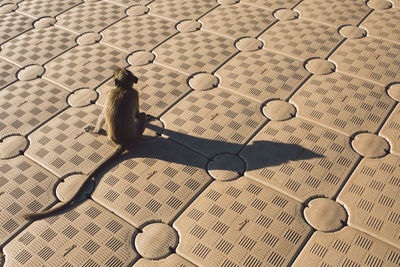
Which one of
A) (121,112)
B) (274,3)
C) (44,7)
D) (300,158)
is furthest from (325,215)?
(44,7)

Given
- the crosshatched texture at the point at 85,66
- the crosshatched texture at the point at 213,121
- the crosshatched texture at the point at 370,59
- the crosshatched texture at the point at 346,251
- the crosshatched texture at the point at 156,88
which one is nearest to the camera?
the crosshatched texture at the point at 346,251

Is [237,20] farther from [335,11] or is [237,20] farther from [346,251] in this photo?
[346,251]

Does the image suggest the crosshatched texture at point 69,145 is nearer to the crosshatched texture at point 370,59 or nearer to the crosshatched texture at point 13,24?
the crosshatched texture at point 13,24

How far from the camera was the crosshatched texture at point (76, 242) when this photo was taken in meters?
2.43

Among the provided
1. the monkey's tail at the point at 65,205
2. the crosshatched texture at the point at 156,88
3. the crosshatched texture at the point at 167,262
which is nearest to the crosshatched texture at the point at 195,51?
the crosshatched texture at the point at 156,88

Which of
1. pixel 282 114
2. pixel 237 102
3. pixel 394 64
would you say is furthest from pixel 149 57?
pixel 394 64

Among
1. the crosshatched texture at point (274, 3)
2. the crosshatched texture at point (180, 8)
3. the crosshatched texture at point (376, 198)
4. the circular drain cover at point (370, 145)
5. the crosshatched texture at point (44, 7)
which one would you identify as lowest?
the crosshatched texture at point (376, 198)

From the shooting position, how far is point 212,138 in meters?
3.18

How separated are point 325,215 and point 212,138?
1062 millimetres

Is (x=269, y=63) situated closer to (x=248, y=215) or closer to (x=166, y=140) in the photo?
(x=166, y=140)

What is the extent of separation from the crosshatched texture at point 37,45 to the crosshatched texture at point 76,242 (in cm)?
213

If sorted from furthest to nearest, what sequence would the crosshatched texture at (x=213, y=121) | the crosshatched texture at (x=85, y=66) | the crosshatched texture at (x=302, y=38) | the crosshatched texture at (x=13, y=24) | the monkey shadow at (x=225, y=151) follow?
the crosshatched texture at (x=13, y=24)
the crosshatched texture at (x=302, y=38)
the crosshatched texture at (x=85, y=66)
the crosshatched texture at (x=213, y=121)
the monkey shadow at (x=225, y=151)

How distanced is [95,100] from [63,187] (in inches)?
40.5

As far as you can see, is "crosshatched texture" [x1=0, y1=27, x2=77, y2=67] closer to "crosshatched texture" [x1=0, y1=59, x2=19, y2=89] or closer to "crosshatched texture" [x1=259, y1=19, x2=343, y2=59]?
"crosshatched texture" [x1=0, y1=59, x2=19, y2=89]
